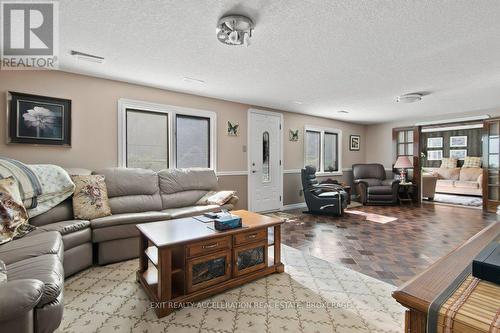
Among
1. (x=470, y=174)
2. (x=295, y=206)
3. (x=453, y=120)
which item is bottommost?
(x=295, y=206)

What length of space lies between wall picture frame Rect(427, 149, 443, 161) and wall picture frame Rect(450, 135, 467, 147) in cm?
47

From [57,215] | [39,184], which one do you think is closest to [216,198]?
[57,215]

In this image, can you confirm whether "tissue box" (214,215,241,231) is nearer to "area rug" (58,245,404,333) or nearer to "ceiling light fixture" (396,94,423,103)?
"area rug" (58,245,404,333)

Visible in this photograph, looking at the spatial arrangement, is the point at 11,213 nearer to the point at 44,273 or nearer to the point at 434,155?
the point at 44,273

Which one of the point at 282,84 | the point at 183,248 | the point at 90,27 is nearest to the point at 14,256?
the point at 183,248

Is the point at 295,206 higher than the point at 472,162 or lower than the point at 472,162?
lower

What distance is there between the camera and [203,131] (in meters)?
4.39

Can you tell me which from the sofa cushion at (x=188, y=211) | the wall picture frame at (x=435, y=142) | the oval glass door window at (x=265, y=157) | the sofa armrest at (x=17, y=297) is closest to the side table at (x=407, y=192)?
the oval glass door window at (x=265, y=157)

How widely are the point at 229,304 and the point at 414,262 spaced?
216 centimetres

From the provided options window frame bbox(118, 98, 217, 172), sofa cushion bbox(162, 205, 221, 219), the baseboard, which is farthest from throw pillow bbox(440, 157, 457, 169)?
sofa cushion bbox(162, 205, 221, 219)

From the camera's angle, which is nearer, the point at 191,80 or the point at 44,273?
the point at 44,273

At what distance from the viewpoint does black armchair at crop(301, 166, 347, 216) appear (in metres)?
4.79

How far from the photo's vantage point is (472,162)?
777 cm

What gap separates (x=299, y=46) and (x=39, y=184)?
3.07 meters
